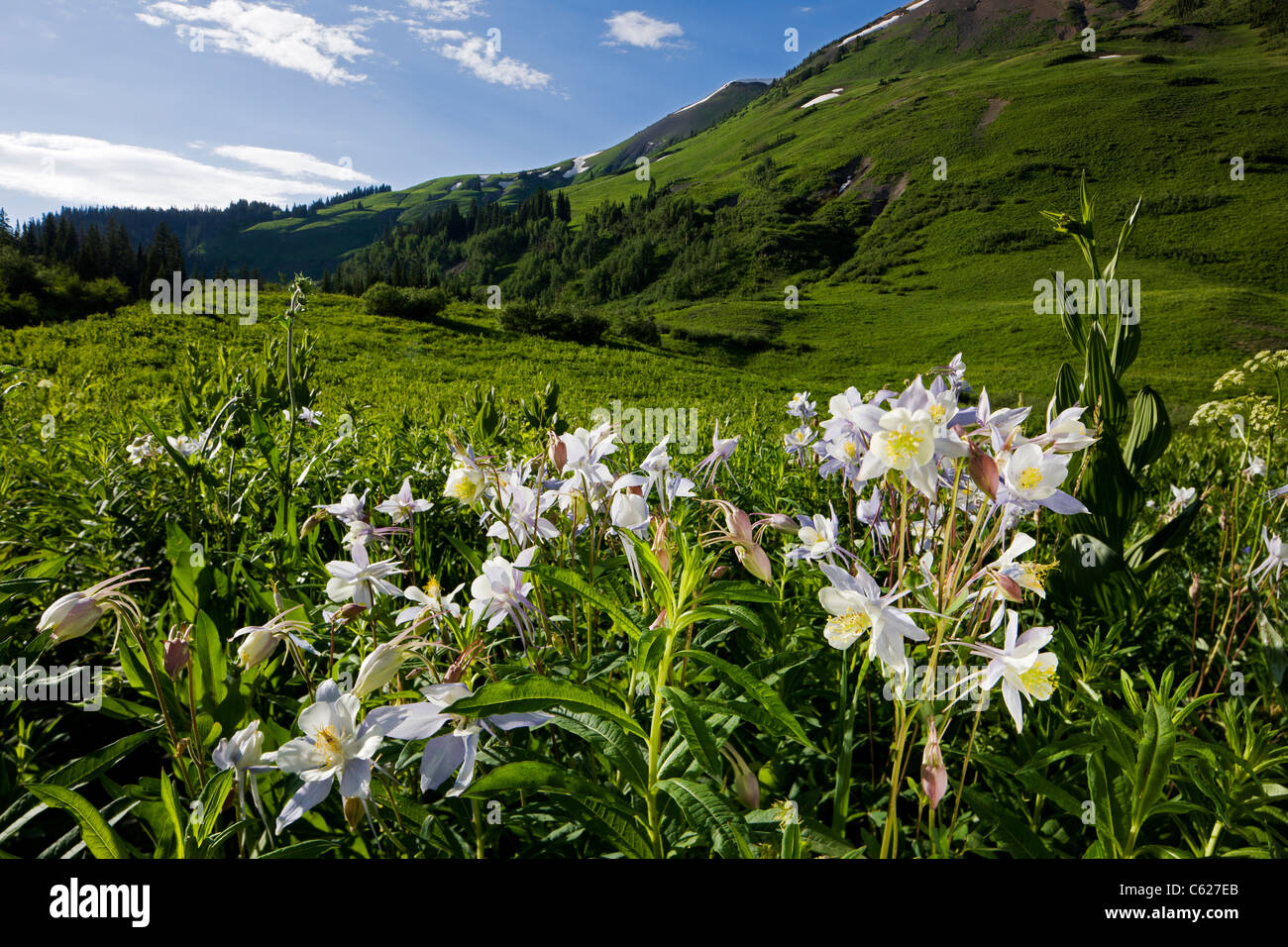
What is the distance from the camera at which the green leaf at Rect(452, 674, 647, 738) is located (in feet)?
2.74

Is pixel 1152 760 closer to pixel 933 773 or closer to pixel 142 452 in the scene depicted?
pixel 933 773

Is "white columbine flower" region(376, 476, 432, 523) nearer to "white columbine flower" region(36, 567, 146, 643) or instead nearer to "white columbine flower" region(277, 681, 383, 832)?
"white columbine flower" region(36, 567, 146, 643)

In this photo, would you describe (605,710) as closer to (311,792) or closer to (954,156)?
(311,792)

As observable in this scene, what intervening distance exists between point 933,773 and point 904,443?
0.51m

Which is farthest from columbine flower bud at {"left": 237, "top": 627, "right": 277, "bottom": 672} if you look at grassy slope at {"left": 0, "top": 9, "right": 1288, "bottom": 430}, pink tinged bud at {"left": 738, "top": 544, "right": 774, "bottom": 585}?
grassy slope at {"left": 0, "top": 9, "right": 1288, "bottom": 430}

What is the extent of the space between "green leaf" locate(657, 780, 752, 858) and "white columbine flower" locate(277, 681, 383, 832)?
426mm

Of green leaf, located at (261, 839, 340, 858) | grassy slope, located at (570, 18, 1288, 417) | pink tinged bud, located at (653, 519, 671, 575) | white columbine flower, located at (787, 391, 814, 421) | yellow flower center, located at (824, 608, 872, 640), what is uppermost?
grassy slope, located at (570, 18, 1288, 417)

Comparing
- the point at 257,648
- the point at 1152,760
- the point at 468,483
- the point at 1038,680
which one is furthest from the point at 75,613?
the point at 1152,760

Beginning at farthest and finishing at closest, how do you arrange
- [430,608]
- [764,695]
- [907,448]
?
1. [430,608]
2. [907,448]
3. [764,695]

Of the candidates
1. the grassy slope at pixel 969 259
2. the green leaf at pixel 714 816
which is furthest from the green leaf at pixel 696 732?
the grassy slope at pixel 969 259

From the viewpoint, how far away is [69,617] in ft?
3.39
